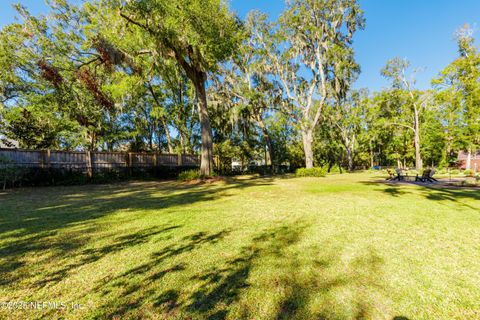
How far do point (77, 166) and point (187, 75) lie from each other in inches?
323

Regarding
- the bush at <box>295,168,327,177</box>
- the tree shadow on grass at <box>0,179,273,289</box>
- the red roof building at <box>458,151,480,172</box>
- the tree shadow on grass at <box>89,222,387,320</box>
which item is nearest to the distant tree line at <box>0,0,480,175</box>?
the bush at <box>295,168,327,177</box>

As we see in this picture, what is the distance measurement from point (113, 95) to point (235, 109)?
945 centimetres

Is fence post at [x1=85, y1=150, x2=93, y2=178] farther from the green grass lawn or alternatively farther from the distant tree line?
the green grass lawn

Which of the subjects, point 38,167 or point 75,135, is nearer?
point 38,167

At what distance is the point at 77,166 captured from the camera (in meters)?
11.9

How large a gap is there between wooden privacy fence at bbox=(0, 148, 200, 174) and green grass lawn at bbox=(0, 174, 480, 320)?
8.11 m

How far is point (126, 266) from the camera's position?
2443 millimetres

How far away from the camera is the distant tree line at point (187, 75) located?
1044 centimetres

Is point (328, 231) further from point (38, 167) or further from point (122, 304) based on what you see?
point (38, 167)

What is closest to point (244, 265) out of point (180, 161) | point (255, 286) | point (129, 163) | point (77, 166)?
point (255, 286)

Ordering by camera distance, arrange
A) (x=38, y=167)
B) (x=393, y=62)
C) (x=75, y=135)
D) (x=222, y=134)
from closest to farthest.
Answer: (x=38, y=167) → (x=75, y=135) → (x=222, y=134) → (x=393, y=62)

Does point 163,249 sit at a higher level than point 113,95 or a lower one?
lower

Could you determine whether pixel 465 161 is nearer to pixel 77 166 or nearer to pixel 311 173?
pixel 311 173

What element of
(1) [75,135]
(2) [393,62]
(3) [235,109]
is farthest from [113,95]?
(2) [393,62]
